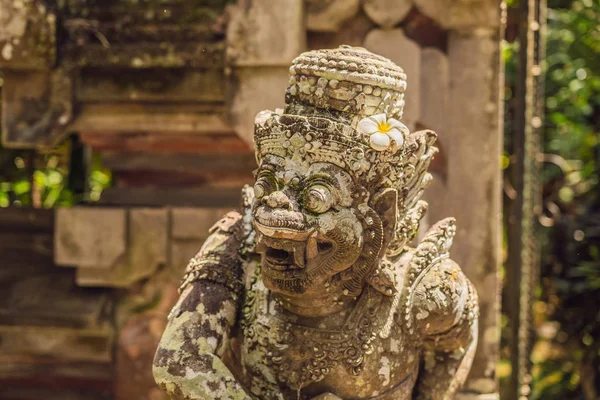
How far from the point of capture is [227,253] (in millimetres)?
2336

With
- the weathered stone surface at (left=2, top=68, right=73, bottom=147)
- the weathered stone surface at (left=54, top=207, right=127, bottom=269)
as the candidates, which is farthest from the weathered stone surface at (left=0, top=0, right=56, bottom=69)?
the weathered stone surface at (left=54, top=207, right=127, bottom=269)

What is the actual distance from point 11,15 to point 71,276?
1.26m

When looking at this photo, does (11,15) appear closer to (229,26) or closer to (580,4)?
(229,26)

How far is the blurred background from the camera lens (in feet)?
10.9

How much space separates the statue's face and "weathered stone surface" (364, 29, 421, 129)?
1.26 meters

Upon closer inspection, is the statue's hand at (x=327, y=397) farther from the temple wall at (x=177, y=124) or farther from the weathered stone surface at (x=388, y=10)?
the weathered stone surface at (x=388, y=10)

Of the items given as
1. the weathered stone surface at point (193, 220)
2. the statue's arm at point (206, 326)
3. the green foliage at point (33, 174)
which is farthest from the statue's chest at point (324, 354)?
the green foliage at point (33, 174)

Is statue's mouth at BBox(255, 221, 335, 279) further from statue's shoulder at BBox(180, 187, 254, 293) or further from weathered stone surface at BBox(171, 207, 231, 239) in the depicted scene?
weathered stone surface at BBox(171, 207, 231, 239)

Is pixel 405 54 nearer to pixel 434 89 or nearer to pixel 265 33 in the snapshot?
pixel 434 89

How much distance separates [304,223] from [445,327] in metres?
0.59

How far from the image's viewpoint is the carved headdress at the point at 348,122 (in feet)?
6.74

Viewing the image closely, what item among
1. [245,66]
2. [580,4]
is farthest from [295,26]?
[580,4]

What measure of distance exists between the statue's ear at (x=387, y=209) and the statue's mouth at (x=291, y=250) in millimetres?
163

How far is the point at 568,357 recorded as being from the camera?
5.11 m
